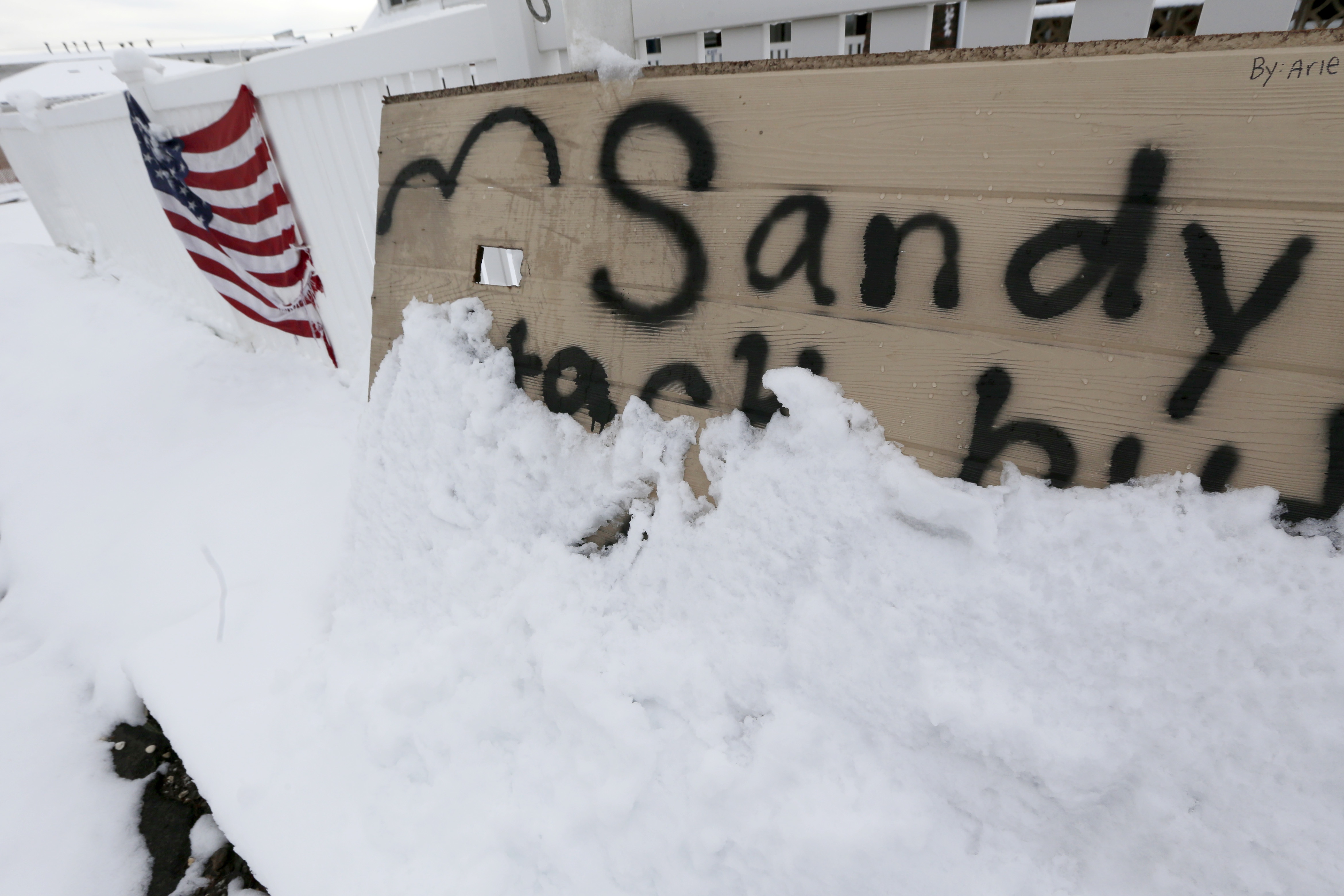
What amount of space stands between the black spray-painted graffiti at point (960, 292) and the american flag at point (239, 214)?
207 cm

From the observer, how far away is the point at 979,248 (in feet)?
4.00

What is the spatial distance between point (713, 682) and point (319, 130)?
3.01 m

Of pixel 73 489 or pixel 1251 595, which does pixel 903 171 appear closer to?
pixel 1251 595

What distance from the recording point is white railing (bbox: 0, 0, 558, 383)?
2174 mm

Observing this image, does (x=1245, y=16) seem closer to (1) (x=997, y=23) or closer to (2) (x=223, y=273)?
(1) (x=997, y=23)

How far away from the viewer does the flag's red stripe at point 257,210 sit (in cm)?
319

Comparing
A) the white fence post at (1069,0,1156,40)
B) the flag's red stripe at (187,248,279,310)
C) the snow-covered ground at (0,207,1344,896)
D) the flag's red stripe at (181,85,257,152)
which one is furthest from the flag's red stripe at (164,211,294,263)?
the white fence post at (1069,0,1156,40)

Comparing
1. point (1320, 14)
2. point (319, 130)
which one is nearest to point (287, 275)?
point (319, 130)

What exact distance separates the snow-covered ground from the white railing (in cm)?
106

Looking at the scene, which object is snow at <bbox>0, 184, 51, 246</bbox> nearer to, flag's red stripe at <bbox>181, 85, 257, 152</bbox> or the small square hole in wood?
flag's red stripe at <bbox>181, 85, 257, 152</bbox>

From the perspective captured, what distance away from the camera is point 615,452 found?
1.70m

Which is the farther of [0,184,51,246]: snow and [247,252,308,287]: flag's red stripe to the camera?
[0,184,51,246]: snow

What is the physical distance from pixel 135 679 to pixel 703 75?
272cm

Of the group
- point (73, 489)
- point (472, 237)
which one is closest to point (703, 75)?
point (472, 237)
